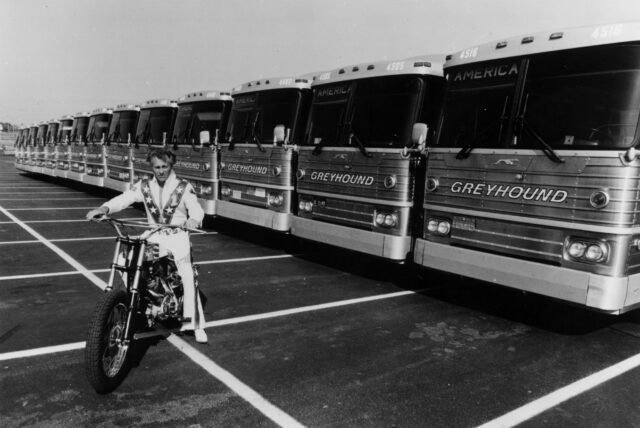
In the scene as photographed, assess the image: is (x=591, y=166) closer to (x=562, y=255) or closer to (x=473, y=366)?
(x=562, y=255)

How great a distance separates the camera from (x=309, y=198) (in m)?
8.38

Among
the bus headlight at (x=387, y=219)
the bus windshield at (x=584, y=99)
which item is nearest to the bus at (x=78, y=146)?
the bus headlight at (x=387, y=219)

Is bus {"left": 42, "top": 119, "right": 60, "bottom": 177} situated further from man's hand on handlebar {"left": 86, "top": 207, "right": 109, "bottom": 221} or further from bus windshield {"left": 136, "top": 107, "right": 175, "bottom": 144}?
man's hand on handlebar {"left": 86, "top": 207, "right": 109, "bottom": 221}

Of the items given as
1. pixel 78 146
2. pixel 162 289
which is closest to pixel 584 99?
pixel 162 289

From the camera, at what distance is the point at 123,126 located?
620 inches

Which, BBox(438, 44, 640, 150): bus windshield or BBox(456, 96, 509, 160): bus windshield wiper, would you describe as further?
BBox(456, 96, 509, 160): bus windshield wiper

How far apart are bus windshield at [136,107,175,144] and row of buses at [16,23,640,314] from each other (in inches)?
154

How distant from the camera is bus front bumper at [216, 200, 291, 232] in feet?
29.0

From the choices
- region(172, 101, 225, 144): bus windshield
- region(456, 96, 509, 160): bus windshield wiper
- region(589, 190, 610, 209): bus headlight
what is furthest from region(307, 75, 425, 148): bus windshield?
region(172, 101, 225, 144): bus windshield

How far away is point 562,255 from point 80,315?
16.4ft

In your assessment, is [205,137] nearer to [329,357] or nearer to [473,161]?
[473,161]

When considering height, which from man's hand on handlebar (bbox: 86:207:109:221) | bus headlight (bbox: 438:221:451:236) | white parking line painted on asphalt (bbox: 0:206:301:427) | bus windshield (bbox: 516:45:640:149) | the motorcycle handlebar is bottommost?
white parking line painted on asphalt (bbox: 0:206:301:427)

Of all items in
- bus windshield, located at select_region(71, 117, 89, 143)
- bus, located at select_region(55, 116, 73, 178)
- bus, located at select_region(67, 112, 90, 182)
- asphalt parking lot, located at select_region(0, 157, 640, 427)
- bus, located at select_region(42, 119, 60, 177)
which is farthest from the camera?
bus, located at select_region(42, 119, 60, 177)

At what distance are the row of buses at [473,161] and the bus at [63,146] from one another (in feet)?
41.5
